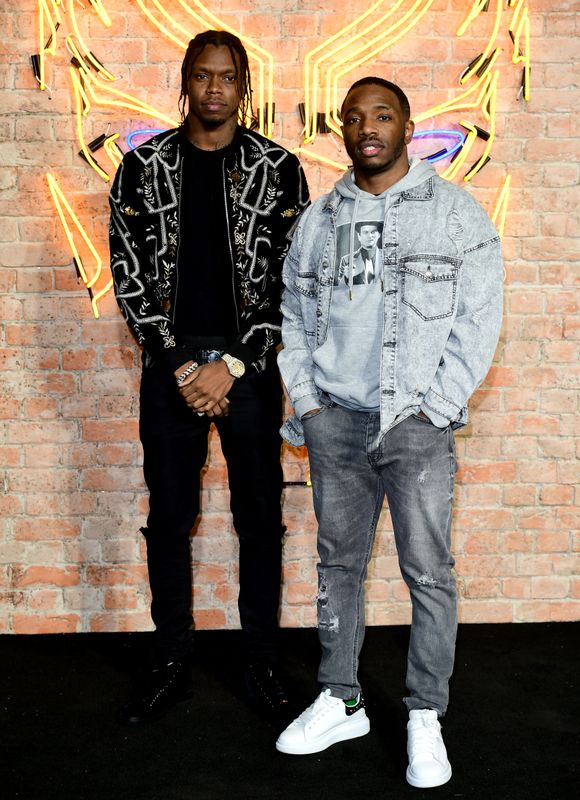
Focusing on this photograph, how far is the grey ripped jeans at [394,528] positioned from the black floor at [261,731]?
20 cm

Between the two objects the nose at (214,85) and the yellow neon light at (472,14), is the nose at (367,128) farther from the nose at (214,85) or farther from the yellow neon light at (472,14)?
the yellow neon light at (472,14)

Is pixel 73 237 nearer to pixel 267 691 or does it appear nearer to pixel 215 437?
pixel 215 437

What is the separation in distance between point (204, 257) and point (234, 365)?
311 mm

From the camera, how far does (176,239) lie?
235 cm

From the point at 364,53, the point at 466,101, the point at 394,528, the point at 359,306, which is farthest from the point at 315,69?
the point at 394,528

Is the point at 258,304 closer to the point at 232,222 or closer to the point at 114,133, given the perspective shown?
the point at 232,222

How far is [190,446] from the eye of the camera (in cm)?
242

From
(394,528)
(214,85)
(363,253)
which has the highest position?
(214,85)

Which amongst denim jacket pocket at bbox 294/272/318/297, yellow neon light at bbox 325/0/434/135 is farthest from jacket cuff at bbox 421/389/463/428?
yellow neon light at bbox 325/0/434/135

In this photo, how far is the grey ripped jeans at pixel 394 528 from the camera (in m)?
2.05

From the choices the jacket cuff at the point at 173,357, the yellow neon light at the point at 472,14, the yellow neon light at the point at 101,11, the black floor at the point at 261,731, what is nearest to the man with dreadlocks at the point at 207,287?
the jacket cuff at the point at 173,357

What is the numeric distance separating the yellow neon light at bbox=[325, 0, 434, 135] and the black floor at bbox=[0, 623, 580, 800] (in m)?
1.75

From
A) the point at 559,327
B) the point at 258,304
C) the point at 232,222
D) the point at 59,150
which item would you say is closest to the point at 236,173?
the point at 232,222

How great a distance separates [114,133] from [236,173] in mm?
721
